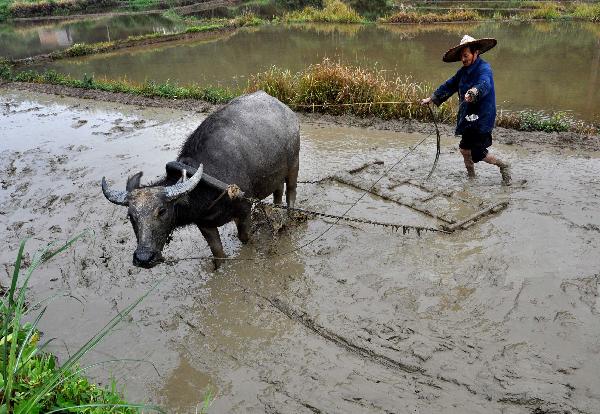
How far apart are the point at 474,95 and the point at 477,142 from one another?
Result: 0.67 m

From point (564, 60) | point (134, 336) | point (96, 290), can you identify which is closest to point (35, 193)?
point (96, 290)

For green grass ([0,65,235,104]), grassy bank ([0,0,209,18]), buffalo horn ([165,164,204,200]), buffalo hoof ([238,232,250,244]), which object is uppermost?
grassy bank ([0,0,209,18])

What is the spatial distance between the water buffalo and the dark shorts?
2.00 m

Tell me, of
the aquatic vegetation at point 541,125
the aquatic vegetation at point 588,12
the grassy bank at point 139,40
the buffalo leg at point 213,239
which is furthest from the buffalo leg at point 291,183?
the aquatic vegetation at point 588,12

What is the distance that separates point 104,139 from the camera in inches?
325

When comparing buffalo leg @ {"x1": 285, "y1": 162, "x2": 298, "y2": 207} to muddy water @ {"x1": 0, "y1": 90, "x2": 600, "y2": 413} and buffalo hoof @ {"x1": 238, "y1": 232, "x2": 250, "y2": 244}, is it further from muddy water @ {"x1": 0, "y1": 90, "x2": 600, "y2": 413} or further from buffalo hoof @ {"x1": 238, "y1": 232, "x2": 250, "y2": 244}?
buffalo hoof @ {"x1": 238, "y1": 232, "x2": 250, "y2": 244}

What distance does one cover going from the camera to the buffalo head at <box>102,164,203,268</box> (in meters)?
3.20

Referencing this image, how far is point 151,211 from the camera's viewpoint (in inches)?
129

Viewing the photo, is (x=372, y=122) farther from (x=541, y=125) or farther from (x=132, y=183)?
(x=132, y=183)

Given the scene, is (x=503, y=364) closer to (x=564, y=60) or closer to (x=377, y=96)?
(x=377, y=96)

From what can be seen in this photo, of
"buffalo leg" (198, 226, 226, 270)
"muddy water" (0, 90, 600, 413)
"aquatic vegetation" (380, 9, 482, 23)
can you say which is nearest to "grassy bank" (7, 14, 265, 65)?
"aquatic vegetation" (380, 9, 482, 23)

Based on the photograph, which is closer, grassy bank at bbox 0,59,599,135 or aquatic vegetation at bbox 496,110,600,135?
aquatic vegetation at bbox 496,110,600,135

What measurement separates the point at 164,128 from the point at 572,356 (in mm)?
7414

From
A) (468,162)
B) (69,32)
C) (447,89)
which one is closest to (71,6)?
(69,32)
